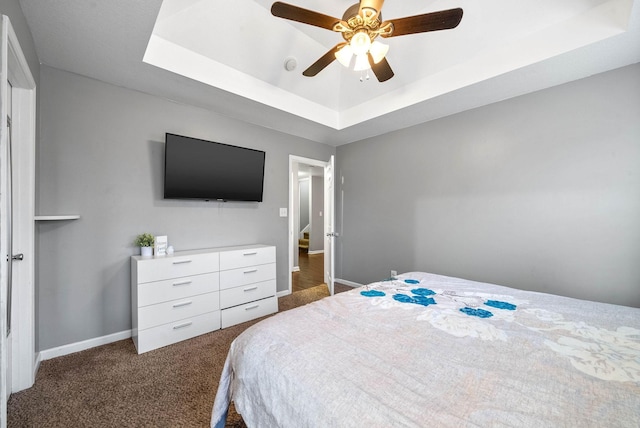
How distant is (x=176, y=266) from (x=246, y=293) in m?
0.81

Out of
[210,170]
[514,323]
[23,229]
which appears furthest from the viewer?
[210,170]

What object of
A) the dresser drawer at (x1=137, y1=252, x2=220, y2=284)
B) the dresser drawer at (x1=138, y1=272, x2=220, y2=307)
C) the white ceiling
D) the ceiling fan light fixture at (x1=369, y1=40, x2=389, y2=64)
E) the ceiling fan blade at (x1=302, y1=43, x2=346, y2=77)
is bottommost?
the dresser drawer at (x1=138, y1=272, x2=220, y2=307)

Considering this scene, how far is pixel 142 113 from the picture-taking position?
8.23ft

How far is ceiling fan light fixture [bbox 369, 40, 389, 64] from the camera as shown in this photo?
1741mm

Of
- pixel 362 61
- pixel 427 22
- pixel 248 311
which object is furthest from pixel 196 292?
pixel 427 22

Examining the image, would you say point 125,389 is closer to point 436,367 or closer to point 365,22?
point 436,367

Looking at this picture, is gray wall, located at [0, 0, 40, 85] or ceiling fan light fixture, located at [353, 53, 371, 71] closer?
gray wall, located at [0, 0, 40, 85]

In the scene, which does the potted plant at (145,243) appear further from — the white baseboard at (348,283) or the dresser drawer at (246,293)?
the white baseboard at (348,283)

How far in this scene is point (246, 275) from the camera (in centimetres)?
283

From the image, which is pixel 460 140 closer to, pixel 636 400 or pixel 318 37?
pixel 318 37

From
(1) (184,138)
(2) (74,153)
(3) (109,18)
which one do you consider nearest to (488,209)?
(1) (184,138)

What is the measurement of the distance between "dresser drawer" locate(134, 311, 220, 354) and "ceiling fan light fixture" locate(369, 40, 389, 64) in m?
2.70

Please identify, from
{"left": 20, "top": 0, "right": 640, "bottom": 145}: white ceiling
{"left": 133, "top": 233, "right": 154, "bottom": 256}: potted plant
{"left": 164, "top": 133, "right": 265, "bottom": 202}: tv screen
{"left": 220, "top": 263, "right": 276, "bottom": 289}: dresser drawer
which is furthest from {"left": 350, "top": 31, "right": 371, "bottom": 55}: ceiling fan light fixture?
{"left": 133, "top": 233, "right": 154, "bottom": 256}: potted plant

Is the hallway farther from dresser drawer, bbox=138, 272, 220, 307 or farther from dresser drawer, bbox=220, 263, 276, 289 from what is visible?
dresser drawer, bbox=138, 272, 220, 307
